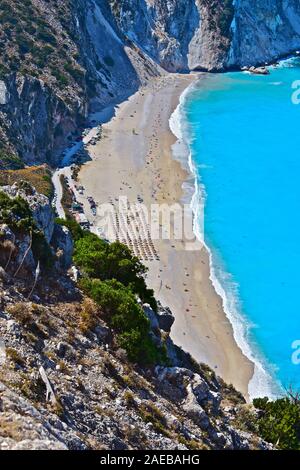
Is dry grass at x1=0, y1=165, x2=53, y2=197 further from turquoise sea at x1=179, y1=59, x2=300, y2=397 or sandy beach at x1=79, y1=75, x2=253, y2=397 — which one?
turquoise sea at x1=179, y1=59, x2=300, y2=397

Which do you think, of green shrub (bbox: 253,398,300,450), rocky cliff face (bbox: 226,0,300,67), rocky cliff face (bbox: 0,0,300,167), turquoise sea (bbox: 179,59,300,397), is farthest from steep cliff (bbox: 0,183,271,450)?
rocky cliff face (bbox: 226,0,300,67)

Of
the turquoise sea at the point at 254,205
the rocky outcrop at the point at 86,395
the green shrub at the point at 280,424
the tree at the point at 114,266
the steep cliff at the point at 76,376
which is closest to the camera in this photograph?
the rocky outcrop at the point at 86,395

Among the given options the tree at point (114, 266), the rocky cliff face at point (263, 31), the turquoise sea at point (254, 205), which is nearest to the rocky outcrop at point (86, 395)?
the tree at point (114, 266)

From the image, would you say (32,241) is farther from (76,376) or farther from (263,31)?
(263,31)

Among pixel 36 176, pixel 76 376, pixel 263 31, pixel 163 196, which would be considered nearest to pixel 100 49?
pixel 263 31

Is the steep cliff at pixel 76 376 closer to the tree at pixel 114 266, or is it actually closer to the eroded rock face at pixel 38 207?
the eroded rock face at pixel 38 207

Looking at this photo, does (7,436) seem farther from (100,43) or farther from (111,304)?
(100,43)
